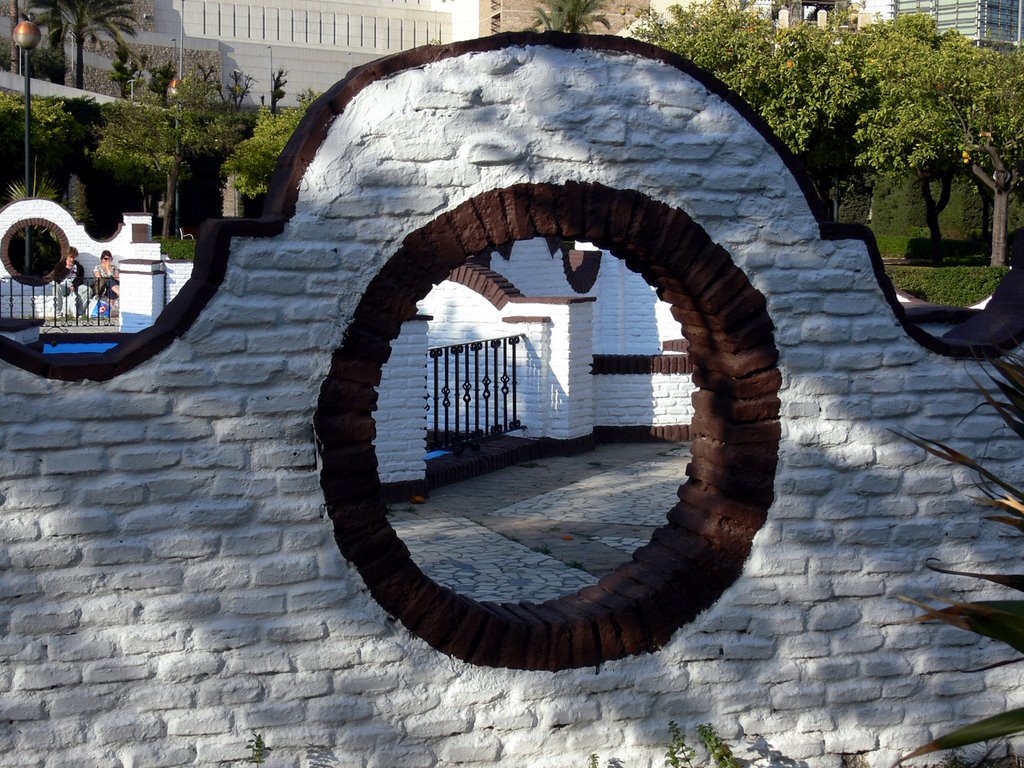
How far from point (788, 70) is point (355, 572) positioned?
89.0 ft

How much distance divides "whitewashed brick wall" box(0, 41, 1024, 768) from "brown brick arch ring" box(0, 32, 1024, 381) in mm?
36

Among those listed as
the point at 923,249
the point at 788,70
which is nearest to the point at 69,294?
the point at 788,70

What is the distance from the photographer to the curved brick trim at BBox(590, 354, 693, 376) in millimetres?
12367

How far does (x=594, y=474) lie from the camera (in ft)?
35.8

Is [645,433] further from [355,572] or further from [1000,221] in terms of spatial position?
[1000,221]

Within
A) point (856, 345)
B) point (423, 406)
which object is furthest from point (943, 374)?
point (423, 406)

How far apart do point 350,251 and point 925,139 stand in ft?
90.0

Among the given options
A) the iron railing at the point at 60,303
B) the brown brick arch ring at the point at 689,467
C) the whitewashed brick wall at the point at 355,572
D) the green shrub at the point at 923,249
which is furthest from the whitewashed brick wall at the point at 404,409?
the green shrub at the point at 923,249

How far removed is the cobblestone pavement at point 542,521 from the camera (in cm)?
747

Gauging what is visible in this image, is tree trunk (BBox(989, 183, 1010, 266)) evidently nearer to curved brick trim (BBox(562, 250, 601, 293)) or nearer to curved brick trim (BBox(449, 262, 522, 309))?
curved brick trim (BBox(562, 250, 601, 293))

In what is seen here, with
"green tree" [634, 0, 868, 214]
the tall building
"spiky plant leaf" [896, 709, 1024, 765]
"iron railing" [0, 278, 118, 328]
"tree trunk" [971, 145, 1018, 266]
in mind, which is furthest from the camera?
the tall building

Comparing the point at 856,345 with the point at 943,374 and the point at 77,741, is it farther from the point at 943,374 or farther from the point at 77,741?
the point at 77,741

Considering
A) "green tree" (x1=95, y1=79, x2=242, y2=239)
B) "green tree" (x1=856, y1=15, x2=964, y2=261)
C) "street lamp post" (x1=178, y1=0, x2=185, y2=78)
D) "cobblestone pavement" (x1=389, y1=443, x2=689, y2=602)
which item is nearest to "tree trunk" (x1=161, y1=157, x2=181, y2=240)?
"green tree" (x1=95, y1=79, x2=242, y2=239)

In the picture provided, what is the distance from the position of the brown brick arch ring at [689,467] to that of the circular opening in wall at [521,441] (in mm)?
2339
